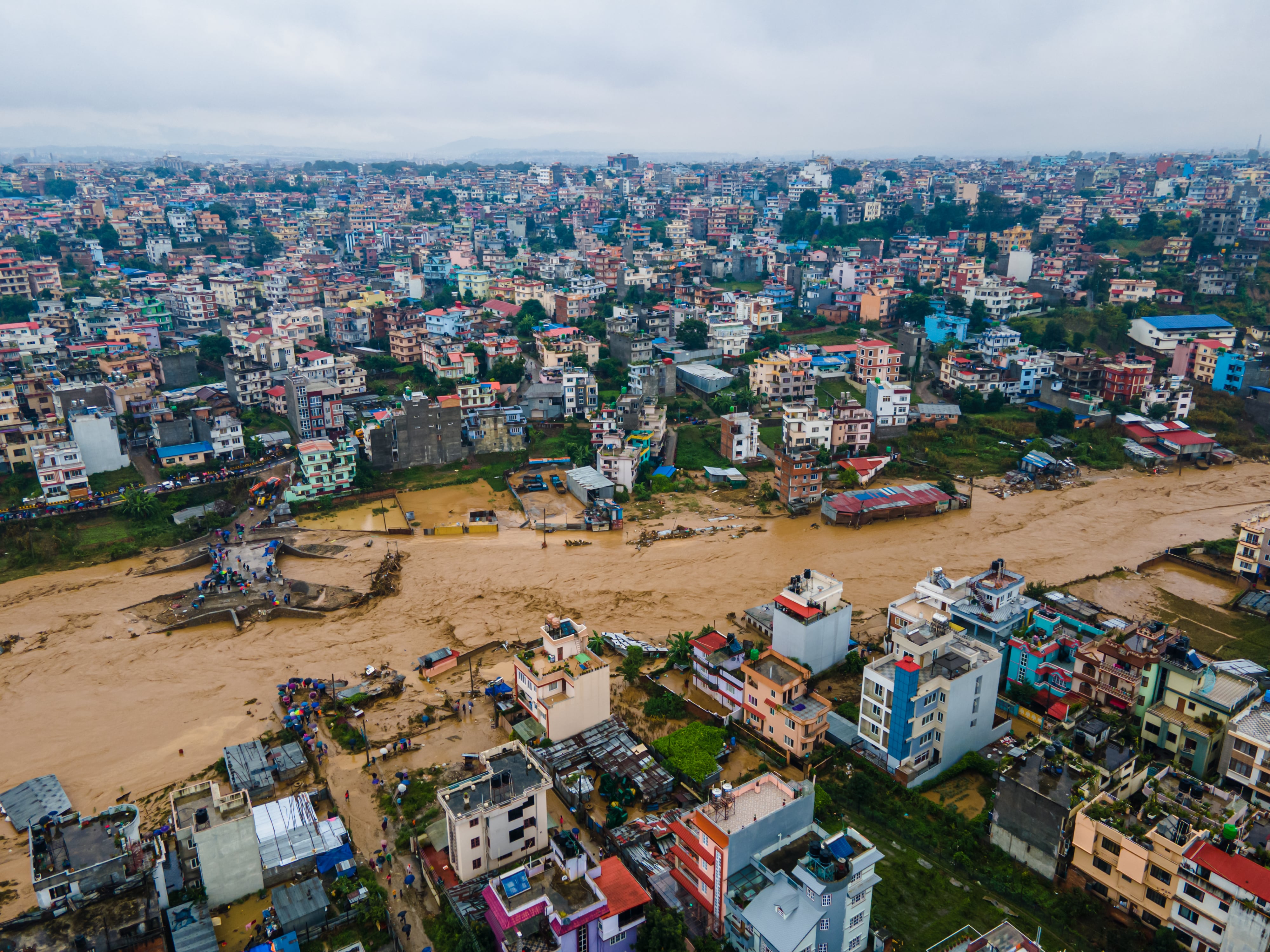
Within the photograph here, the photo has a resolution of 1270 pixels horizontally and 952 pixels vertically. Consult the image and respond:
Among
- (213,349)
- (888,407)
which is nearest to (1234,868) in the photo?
(888,407)

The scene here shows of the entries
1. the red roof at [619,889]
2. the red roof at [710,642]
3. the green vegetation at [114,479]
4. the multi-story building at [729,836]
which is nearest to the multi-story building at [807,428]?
the red roof at [710,642]

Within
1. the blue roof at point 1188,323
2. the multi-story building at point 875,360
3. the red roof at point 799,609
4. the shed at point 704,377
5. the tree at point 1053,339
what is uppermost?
the blue roof at point 1188,323

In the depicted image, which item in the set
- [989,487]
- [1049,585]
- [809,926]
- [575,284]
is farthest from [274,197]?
[809,926]

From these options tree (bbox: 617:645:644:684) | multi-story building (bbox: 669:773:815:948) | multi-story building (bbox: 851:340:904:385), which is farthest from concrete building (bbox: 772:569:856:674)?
multi-story building (bbox: 851:340:904:385)

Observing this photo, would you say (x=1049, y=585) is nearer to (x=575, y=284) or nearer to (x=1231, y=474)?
(x=1231, y=474)

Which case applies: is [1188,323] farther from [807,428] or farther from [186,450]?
[186,450]

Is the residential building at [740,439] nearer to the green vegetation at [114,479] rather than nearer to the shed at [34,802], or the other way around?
the green vegetation at [114,479]
